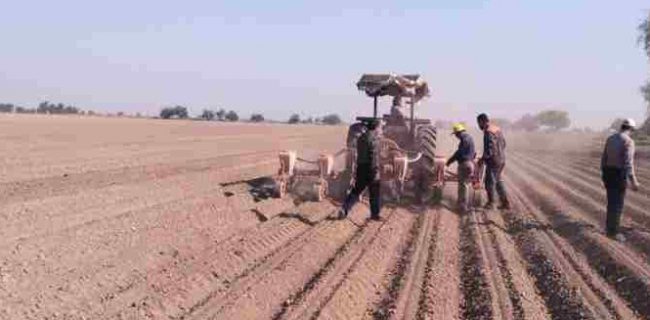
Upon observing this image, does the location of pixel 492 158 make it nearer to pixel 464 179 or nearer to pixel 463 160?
pixel 463 160

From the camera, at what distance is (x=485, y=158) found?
44.6 feet

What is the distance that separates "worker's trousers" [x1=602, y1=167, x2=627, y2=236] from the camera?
36.3ft

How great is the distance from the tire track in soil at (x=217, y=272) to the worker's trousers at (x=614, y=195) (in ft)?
13.1

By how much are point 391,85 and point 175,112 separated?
206ft

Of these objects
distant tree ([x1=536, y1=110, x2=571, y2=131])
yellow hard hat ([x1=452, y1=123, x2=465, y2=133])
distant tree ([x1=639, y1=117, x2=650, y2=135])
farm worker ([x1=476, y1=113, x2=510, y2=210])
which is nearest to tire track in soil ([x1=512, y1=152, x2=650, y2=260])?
farm worker ([x1=476, y1=113, x2=510, y2=210])

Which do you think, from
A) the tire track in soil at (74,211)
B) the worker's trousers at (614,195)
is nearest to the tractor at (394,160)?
the tire track in soil at (74,211)

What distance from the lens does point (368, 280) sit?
→ 7.95 metres

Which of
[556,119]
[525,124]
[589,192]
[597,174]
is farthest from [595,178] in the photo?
[556,119]

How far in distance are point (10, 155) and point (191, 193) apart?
866 cm

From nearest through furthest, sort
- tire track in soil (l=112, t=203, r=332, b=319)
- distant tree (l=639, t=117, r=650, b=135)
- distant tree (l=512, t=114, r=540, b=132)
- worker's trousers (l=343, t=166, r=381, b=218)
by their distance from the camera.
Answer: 1. tire track in soil (l=112, t=203, r=332, b=319)
2. worker's trousers (l=343, t=166, r=381, b=218)
3. distant tree (l=639, t=117, r=650, b=135)
4. distant tree (l=512, t=114, r=540, b=132)

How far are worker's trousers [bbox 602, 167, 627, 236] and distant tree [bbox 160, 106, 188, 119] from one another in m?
66.4

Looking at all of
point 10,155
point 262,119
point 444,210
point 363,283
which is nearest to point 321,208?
point 444,210

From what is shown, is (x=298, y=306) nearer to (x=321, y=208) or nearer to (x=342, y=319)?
(x=342, y=319)

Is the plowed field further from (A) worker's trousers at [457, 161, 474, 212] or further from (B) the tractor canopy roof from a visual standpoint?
(B) the tractor canopy roof
